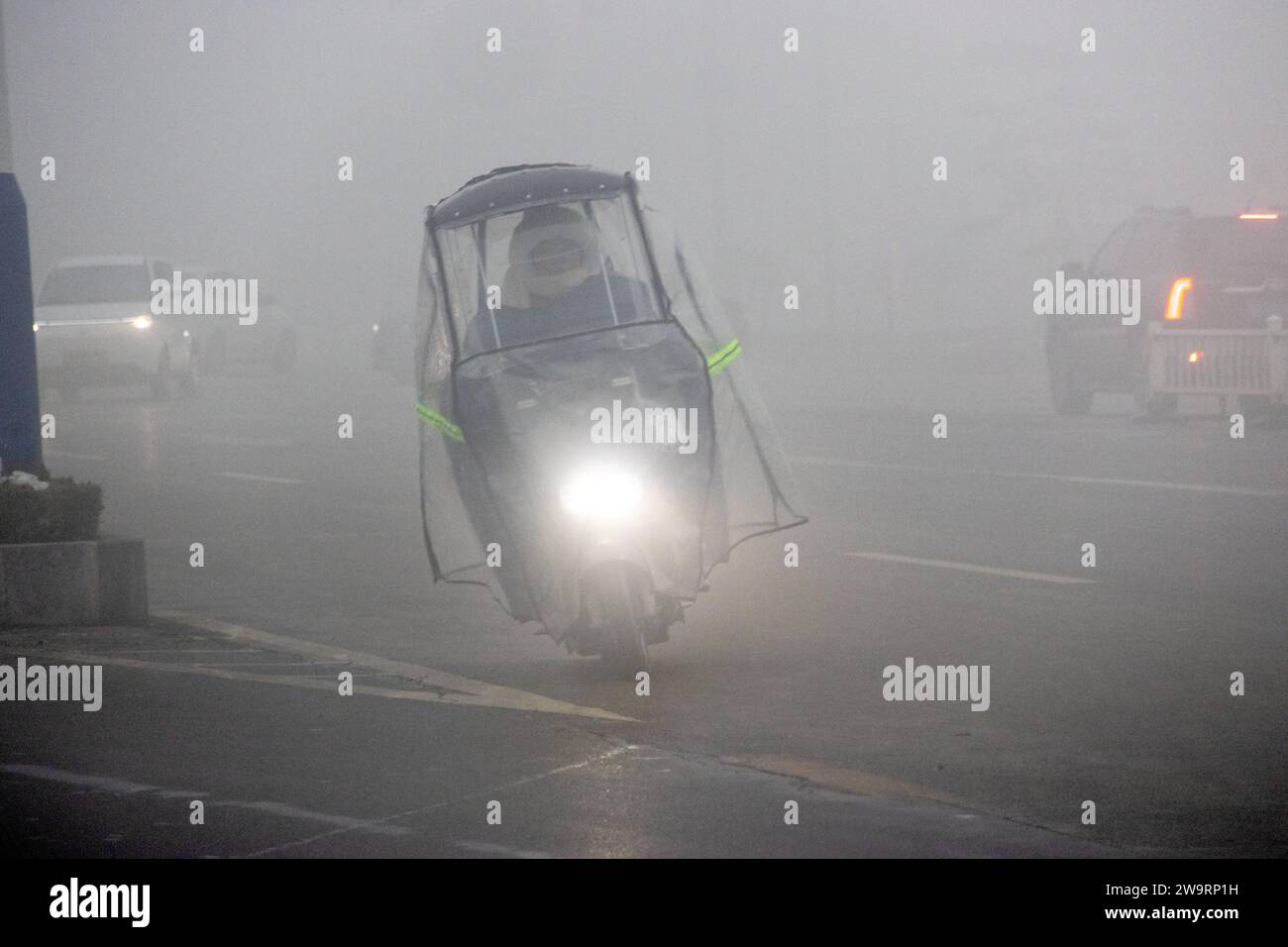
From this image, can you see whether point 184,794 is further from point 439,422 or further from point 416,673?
point 439,422

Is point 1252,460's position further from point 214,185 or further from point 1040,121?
point 214,185

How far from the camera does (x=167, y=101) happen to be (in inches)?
3219

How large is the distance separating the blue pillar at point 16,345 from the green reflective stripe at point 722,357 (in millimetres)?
4057

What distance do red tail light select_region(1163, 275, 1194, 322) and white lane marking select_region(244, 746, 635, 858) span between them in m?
14.9

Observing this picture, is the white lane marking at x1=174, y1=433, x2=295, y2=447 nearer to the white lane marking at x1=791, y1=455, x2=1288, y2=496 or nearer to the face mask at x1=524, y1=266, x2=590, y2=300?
the white lane marking at x1=791, y1=455, x2=1288, y2=496

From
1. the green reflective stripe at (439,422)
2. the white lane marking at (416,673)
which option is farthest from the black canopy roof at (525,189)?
the white lane marking at (416,673)

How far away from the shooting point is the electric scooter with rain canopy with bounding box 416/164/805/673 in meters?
8.78

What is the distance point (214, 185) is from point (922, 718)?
7584cm

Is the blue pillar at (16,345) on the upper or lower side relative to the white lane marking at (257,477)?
upper

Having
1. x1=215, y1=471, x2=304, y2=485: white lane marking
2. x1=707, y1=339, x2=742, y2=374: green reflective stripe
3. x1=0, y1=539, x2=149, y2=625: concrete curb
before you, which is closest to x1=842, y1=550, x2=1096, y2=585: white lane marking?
x1=707, y1=339, x2=742, y2=374: green reflective stripe

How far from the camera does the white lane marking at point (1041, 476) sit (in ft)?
52.0

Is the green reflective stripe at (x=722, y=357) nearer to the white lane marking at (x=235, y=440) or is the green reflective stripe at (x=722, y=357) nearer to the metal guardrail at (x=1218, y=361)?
the metal guardrail at (x=1218, y=361)

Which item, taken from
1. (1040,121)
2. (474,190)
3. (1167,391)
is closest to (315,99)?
(1040,121)

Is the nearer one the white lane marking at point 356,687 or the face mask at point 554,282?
the white lane marking at point 356,687
